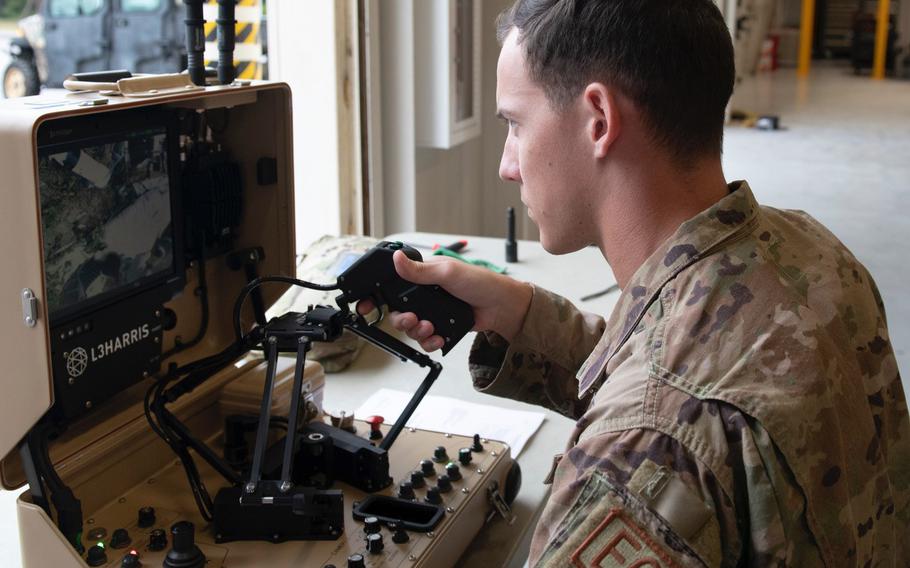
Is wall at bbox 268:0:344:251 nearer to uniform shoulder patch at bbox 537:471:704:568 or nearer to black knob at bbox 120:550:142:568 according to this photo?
black knob at bbox 120:550:142:568

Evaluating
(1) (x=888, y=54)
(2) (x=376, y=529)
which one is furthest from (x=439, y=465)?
(1) (x=888, y=54)

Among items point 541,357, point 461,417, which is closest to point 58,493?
point 541,357

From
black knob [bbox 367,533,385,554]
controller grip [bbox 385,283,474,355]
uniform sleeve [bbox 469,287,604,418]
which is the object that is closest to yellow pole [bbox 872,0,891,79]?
uniform sleeve [bbox 469,287,604,418]

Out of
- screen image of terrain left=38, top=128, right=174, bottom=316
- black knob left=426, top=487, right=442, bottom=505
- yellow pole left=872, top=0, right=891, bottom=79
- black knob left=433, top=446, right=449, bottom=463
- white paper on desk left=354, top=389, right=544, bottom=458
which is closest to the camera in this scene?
screen image of terrain left=38, top=128, right=174, bottom=316

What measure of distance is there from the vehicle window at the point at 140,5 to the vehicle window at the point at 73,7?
0.40ft

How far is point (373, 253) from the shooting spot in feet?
4.32

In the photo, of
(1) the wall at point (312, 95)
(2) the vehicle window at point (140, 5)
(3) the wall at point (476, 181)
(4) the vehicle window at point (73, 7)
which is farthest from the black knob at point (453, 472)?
(4) the vehicle window at point (73, 7)

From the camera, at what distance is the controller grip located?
4.42 feet

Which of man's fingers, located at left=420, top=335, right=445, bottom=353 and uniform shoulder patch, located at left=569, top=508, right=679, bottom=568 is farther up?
man's fingers, located at left=420, top=335, right=445, bottom=353

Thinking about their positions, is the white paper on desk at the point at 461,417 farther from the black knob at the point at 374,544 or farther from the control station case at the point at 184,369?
the black knob at the point at 374,544

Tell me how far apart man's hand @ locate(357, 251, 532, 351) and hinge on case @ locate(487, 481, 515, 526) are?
0.20m

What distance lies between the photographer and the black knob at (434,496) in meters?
1.26

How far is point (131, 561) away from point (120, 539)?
0.19ft

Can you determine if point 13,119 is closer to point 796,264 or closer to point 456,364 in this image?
point 796,264
